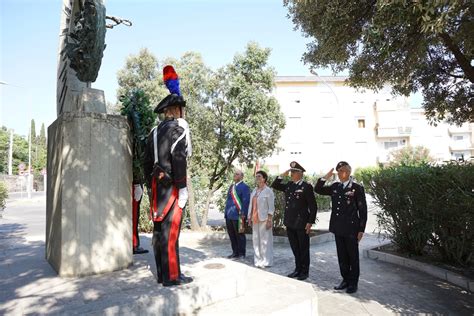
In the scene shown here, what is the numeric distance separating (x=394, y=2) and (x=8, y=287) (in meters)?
5.65

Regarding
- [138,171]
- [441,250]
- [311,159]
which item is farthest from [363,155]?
[138,171]

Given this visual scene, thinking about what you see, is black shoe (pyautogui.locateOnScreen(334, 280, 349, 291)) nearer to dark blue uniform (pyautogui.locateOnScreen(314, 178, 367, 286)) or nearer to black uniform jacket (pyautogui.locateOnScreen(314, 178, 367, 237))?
dark blue uniform (pyautogui.locateOnScreen(314, 178, 367, 286))

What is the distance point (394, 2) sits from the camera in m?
4.73

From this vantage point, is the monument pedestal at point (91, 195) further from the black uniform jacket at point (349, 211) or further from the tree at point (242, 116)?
the tree at point (242, 116)

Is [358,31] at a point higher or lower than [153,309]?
higher

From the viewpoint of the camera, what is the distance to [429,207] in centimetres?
656

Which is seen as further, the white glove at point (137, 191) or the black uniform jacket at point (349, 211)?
the black uniform jacket at point (349, 211)

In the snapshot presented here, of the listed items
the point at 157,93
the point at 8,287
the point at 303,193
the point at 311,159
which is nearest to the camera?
the point at 8,287

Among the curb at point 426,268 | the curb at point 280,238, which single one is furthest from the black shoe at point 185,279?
the curb at point 280,238

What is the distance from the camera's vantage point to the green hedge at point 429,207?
5.99m

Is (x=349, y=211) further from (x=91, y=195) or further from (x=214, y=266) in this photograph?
(x=91, y=195)

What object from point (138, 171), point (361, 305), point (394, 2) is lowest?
point (361, 305)

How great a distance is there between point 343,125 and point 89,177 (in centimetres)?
4242

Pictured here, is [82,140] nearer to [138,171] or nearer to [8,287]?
[138,171]
